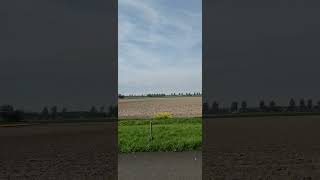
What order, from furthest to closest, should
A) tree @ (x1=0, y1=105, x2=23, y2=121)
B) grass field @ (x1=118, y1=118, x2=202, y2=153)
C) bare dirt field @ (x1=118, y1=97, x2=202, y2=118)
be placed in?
1. bare dirt field @ (x1=118, y1=97, x2=202, y2=118)
2. tree @ (x1=0, y1=105, x2=23, y2=121)
3. grass field @ (x1=118, y1=118, x2=202, y2=153)

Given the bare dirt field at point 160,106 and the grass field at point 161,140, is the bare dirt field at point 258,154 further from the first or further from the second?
the bare dirt field at point 160,106

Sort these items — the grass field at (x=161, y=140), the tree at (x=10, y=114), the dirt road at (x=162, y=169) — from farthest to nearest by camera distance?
1. the tree at (x=10, y=114)
2. the grass field at (x=161, y=140)
3. the dirt road at (x=162, y=169)

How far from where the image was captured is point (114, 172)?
7434mm

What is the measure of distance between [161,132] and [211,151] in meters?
3.39

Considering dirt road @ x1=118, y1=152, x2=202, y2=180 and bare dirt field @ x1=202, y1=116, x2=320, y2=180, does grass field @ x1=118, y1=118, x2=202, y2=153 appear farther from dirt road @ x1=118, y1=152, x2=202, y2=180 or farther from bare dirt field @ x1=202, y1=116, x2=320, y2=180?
dirt road @ x1=118, y1=152, x2=202, y2=180

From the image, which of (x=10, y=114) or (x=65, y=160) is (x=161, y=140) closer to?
(x=65, y=160)

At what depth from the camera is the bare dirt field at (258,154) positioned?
698 cm

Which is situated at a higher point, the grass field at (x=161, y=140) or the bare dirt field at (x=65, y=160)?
the grass field at (x=161, y=140)

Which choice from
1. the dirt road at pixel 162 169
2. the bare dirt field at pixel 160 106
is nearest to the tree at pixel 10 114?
the bare dirt field at pixel 160 106

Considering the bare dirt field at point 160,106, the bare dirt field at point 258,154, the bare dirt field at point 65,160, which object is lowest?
the bare dirt field at point 65,160

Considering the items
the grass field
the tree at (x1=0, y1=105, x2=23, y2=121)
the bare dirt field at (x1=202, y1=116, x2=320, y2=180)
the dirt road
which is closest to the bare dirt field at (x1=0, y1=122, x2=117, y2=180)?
the dirt road

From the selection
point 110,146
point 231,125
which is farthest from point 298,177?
point 231,125

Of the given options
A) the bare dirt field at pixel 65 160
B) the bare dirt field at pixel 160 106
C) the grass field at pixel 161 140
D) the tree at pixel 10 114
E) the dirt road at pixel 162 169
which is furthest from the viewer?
the bare dirt field at pixel 160 106

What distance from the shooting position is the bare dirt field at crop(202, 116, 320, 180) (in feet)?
22.9
